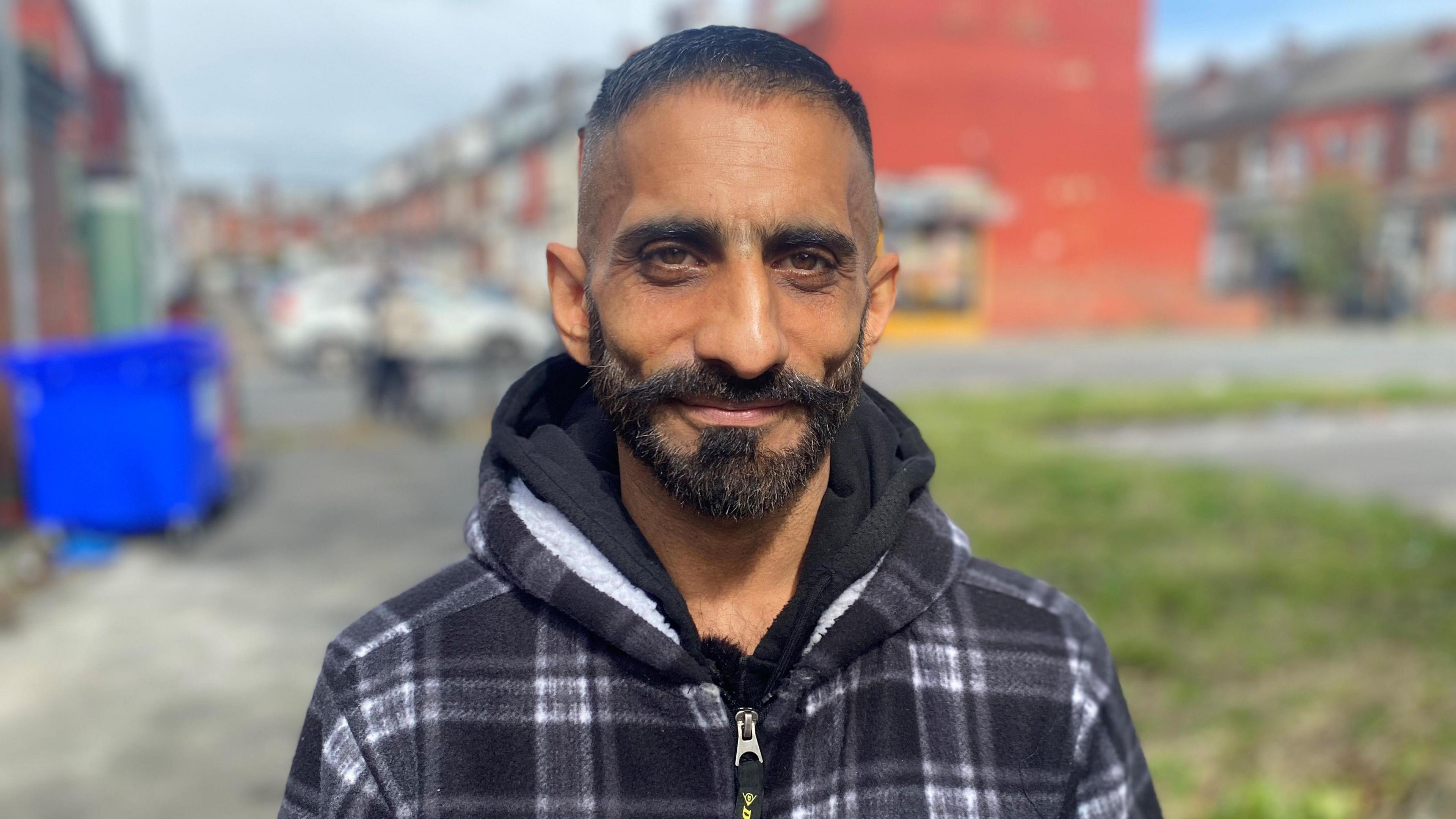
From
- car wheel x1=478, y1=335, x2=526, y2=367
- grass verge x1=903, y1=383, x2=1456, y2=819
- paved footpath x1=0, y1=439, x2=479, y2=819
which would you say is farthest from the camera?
car wheel x1=478, y1=335, x2=526, y2=367

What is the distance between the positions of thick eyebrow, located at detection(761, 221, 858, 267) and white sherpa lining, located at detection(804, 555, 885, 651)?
1.40 ft

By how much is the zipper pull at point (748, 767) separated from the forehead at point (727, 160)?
0.62m

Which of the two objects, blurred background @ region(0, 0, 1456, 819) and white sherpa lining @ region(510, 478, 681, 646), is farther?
blurred background @ region(0, 0, 1456, 819)

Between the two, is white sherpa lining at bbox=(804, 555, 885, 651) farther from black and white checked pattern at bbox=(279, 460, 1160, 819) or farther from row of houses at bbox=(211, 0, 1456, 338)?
row of houses at bbox=(211, 0, 1456, 338)

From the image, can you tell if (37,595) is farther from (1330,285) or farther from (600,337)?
(1330,285)

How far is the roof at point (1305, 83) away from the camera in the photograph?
41812 millimetres

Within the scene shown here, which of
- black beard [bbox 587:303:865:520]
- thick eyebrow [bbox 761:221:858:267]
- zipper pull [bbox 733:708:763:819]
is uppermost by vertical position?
thick eyebrow [bbox 761:221:858:267]

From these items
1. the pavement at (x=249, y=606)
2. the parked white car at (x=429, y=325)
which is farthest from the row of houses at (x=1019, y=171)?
the pavement at (x=249, y=606)

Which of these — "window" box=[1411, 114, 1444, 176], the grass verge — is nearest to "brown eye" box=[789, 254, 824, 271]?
the grass verge

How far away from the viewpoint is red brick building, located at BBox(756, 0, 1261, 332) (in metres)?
26.7

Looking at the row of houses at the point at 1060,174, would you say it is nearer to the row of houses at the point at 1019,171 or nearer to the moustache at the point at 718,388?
the row of houses at the point at 1019,171

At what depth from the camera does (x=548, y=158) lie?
42500 millimetres

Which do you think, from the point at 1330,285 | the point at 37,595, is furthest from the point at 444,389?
the point at 1330,285

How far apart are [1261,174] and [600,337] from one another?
52.5 meters
